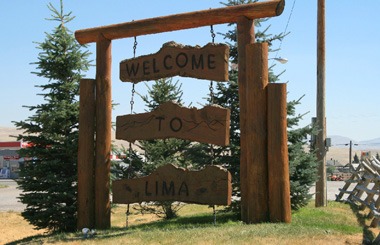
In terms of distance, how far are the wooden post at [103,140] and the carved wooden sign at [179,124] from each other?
1.11ft

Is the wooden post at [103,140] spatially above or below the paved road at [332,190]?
above

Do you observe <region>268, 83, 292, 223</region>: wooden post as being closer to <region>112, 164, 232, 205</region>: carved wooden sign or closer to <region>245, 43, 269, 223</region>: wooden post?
<region>245, 43, 269, 223</region>: wooden post

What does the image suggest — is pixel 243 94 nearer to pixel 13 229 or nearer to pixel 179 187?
pixel 179 187

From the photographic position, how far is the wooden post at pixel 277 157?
8734mm

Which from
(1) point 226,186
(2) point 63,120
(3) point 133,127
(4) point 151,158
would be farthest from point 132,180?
(4) point 151,158

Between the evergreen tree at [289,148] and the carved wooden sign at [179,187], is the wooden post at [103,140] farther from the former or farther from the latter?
the evergreen tree at [289,148]

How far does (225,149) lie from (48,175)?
4012 millimetres

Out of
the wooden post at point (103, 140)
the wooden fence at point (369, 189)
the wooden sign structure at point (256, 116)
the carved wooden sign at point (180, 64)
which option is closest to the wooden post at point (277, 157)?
the wooden sign structure at point (256, 116)

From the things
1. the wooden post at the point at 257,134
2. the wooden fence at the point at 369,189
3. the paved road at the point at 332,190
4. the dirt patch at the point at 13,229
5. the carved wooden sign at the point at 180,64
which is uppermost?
the carved wooden sign at the point at 180,64

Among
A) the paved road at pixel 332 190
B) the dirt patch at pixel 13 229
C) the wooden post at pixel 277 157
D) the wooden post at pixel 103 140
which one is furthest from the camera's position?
the paved road at pixel 332 190

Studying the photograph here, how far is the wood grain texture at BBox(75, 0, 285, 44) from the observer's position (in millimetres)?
8961

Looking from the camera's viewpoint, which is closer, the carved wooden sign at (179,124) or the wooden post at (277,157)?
the wooden post at (277,157)

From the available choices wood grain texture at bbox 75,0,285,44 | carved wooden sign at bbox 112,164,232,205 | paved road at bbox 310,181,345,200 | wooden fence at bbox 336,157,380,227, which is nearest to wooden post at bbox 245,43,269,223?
carved wooden sign at bbox 112,164,232,205

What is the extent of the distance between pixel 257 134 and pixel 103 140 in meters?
3.20
